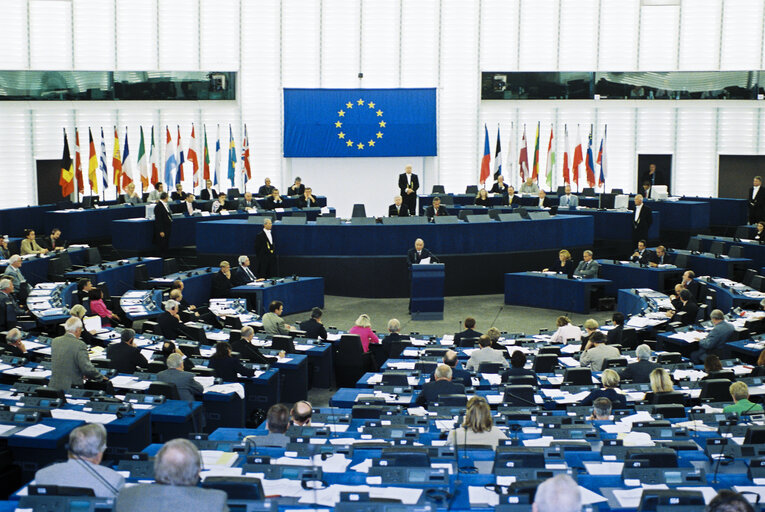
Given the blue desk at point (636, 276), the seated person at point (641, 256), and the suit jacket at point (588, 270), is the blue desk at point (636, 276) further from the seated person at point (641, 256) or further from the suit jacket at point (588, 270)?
the suit jacket at point (588, 270)

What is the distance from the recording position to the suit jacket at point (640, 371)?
40.0ft

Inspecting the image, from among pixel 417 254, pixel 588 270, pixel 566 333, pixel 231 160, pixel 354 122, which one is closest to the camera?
pixel 566 333

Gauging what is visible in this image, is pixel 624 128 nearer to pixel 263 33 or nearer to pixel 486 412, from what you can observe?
pixel 263 33

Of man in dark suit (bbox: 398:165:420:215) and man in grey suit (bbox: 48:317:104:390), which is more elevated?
man in dark suit (bbox: 398:165:420:215)

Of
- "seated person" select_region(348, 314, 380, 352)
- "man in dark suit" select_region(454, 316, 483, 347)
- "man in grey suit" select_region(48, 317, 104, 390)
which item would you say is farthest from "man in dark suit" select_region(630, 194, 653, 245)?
"man in grey suit" select_region(48, 317, 104, 390)

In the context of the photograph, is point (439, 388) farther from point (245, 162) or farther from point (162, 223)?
point (245, 162)

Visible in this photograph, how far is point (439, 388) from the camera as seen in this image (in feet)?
35.5

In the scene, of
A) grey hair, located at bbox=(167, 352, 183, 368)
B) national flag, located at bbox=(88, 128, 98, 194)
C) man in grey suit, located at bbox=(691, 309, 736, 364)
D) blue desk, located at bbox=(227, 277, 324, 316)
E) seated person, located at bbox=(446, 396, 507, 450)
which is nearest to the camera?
seated person, located at bbox=(446, 396, 507, 450)

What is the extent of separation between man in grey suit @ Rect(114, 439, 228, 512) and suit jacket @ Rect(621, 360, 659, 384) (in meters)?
8.42

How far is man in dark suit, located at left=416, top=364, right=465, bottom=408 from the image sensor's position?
10805 mm

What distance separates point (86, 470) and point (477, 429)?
3.59 m

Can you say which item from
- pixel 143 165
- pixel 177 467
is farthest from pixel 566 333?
pixel 143 165

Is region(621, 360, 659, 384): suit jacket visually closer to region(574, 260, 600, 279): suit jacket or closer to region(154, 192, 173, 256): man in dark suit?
region(574, 260, 600, 279): suit jacket

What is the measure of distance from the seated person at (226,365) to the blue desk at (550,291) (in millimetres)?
9987
